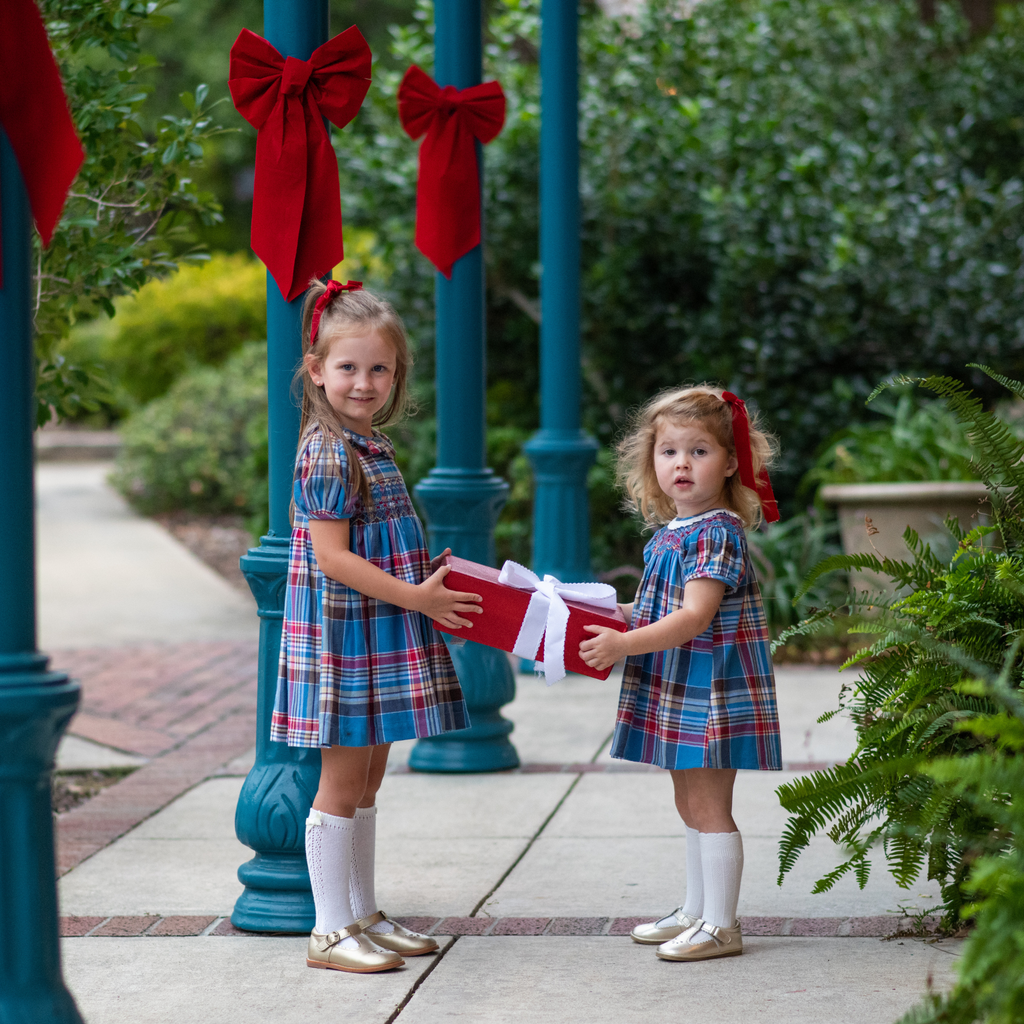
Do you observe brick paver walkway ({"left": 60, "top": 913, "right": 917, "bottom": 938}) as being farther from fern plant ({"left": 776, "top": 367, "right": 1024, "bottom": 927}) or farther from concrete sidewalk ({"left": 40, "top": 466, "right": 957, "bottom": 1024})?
fern plant ({"left": 776, "top": 367, "right": 1024, "bottom": 927})

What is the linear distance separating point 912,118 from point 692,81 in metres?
1.51

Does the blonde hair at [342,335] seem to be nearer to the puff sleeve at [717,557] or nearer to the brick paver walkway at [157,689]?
the puff sleeve at [717,557]

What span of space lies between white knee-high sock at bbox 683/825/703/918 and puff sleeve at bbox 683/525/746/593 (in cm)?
60

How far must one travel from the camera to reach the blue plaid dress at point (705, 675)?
3.14 metres

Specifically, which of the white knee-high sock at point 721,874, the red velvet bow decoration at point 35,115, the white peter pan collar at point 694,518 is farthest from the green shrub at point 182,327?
the red velvet bow decoration at point 35,115

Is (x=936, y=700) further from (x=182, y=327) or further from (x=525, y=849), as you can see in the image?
(x=182, y=327)

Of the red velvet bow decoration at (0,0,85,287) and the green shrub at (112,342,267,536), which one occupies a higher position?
the red velvet bow decoration at (0,0,85,287)

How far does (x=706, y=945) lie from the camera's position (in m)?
3.20

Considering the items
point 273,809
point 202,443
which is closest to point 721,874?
point 273,809

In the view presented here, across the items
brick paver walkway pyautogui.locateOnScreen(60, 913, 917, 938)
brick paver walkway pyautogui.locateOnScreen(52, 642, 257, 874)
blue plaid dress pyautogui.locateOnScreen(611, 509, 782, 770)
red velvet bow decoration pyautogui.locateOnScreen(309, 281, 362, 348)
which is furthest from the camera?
brick paver walkway pyautogui.locateOnScreen(52, 642, 257, 874)

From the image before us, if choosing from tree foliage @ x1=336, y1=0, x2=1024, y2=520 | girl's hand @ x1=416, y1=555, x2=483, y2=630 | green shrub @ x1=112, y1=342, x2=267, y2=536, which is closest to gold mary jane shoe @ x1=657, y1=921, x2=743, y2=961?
girl's hand @ x1=416, y1=555, x2=483, y2=630

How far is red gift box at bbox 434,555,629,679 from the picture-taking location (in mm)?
3100

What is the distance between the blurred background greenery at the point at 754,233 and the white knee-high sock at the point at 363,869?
461 cm

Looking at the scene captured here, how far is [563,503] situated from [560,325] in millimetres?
908
